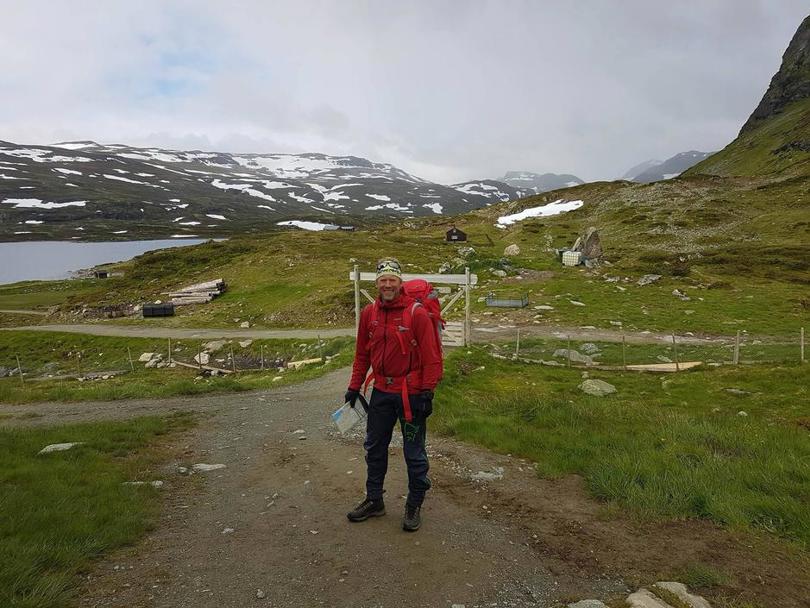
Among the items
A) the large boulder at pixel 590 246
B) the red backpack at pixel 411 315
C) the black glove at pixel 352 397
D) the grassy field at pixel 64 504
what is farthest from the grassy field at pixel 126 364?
the large boulder at pixel 590 246

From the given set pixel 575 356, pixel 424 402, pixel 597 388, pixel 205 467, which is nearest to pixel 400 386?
pixel 424 402

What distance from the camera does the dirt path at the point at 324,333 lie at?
2430 centimetres

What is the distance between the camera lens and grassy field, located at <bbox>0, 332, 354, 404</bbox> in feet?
51.0

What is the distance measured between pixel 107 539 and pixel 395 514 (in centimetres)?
343

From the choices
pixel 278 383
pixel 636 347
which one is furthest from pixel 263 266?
pixel 636 347

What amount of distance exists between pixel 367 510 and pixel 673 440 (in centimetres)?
606

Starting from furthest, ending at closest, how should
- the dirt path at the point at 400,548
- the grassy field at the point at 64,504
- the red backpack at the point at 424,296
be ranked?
the red backpack at the point at 424,296, the dirt path at the point at 400,548, the grassy field at the point at 64,504

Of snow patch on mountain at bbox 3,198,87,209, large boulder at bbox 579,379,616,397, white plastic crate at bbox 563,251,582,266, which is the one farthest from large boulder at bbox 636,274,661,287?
snow patch on mountain at bbox 3,198,87,209

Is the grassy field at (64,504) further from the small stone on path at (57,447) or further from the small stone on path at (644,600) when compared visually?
the small stone on path at (644,600)

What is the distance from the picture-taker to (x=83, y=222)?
177500 mm

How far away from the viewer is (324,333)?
29641 millimetres

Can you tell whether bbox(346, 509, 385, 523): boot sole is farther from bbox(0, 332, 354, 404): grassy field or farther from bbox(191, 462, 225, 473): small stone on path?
bbox(0, 332, 354, 404): grassy field

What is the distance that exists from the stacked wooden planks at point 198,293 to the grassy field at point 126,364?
28.2 ft

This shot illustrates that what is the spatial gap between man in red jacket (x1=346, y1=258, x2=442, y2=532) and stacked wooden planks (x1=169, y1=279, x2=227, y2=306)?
38.9 m
